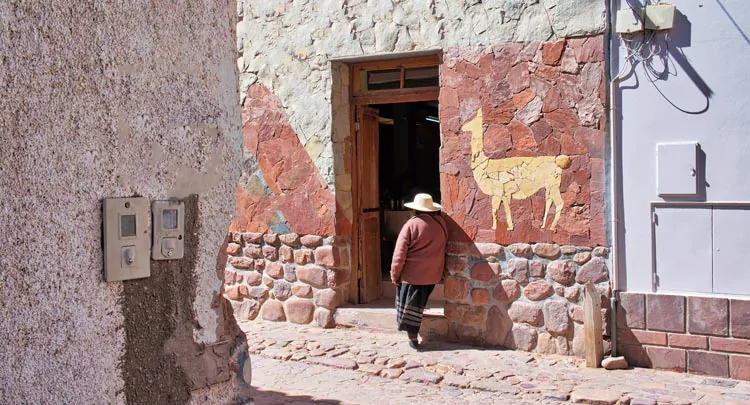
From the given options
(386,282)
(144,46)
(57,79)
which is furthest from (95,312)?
(386,282)

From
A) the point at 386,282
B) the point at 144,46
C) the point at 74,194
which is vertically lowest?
the point at 386,282

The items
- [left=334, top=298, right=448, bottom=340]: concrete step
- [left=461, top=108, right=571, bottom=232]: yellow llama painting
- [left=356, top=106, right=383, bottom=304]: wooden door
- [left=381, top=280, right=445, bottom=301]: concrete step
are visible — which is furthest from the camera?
[left=381, top=280, right=445, bottom=301]: concrete step

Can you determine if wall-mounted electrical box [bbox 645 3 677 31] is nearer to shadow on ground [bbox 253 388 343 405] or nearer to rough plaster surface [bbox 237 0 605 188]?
rough plaster surface [bbox 237 0 605 188]

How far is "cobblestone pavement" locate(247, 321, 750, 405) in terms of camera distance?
5730mm

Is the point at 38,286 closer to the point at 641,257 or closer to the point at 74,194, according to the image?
the point at 74,194

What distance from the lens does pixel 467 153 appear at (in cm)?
728

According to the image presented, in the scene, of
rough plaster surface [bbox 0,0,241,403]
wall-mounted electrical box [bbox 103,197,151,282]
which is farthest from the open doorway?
wall-mounted electrical box [bbox 103,197,151,282]

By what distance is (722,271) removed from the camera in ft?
20.0

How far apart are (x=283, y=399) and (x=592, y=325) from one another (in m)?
2.64

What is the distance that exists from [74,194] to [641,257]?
5309 mm

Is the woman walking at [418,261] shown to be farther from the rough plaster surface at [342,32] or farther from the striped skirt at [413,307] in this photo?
the rough plaster surface at [342,32]

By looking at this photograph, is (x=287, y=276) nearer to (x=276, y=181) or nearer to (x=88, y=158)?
(x=276, y=181)

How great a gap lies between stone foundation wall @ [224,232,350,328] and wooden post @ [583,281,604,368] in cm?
278

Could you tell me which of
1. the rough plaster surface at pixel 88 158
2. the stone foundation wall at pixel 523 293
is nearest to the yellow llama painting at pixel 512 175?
the stone foundation wall at pixel 523 293
